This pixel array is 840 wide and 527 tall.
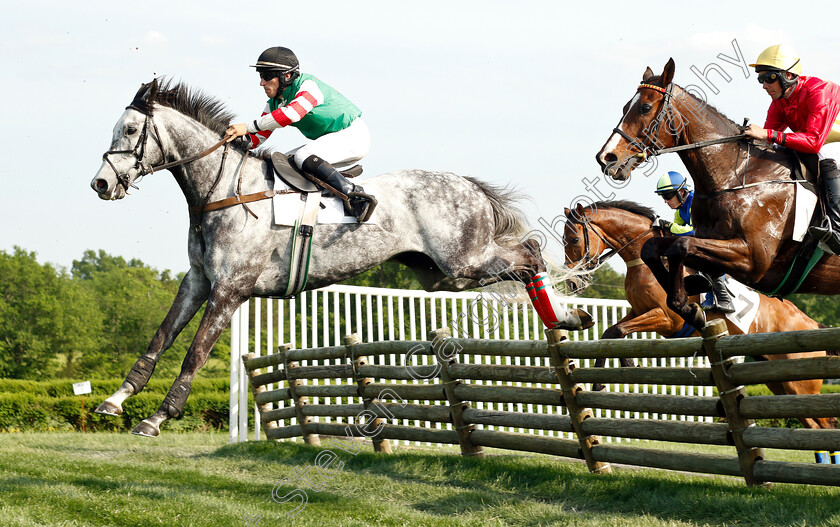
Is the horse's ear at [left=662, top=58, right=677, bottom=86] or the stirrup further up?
the horse's ear at [left=662, top=58, right=677, bottom=86]

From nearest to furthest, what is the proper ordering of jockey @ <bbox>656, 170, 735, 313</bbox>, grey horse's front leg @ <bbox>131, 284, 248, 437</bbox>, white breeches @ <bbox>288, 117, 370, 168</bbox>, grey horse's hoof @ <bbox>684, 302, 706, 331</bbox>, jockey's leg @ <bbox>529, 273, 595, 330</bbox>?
grey horse's front leg @ <bbox>131, 284, 248, 437</bbox> → grey horse's hoof @ <bbox>684, 302, 706, 331</bbox> → white breeches @ <bbox>288, 117, 370, 168</bbox> → jockey's leg @ <bbox>529, 273, 595, 330</bbox> → jockey @ <bbox>656, 170, 735, 313</bbox>

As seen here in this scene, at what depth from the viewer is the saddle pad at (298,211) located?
496cm

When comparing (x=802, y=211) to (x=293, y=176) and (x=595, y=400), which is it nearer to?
(x=595, y=400)

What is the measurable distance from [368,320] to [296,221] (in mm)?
4695

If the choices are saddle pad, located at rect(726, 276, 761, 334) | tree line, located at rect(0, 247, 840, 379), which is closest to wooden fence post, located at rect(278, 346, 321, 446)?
saddle pad, located at rect(726, 276, 761, 334)

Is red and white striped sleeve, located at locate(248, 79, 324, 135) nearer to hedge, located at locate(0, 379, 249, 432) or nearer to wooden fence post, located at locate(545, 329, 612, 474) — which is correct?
wooden fence post, located at locate(545, 329, 612, 474)

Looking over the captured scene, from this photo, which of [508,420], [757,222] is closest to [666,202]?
[508,420]

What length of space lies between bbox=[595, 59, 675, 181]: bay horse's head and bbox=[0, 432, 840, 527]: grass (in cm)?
189

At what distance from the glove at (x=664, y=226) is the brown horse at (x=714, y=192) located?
2701 mm

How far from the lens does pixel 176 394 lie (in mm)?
4516

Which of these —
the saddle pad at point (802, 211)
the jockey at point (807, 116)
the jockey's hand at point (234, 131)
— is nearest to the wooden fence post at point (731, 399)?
the saddle pad at point (802, 211)

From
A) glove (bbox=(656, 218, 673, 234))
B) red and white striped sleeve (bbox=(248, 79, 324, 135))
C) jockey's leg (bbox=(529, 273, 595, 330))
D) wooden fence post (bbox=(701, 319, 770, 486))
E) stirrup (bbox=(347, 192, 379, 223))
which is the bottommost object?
wooden fence post (bbox=(701, 319, 770, 486))

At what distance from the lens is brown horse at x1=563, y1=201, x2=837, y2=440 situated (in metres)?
7.04

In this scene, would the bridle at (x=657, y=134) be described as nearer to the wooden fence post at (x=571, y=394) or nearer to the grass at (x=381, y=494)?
the wooden fence post at (x=571, y=394)
